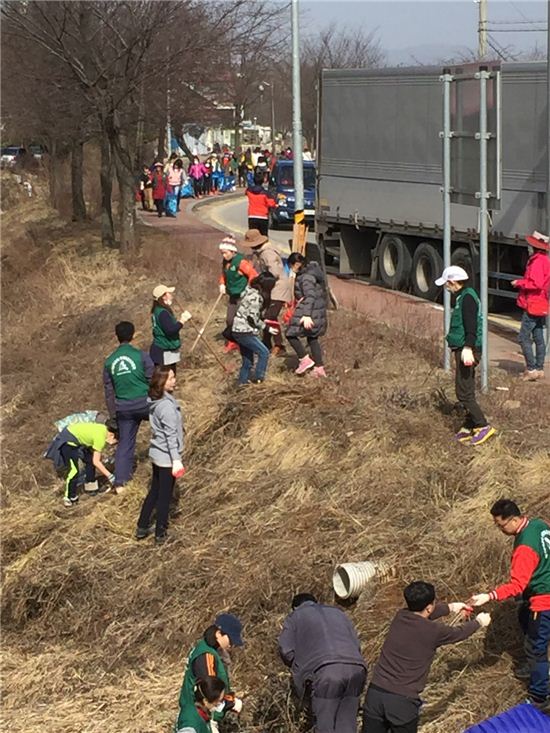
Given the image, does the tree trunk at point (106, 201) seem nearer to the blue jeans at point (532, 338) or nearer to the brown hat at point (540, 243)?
the brown hat at point (540, 243)

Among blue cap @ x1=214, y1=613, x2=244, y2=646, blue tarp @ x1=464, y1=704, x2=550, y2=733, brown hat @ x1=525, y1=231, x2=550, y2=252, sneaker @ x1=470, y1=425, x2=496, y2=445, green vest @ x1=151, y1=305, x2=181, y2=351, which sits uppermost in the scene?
brown hat @ x1=525, y1=231, x2=550, y2=252

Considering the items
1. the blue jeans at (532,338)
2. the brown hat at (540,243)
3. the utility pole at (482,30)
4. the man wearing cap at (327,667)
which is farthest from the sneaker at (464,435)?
the utility pole at (482,30)

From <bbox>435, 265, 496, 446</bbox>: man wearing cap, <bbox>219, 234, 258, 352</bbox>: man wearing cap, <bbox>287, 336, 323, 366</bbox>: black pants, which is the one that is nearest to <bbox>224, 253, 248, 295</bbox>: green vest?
<bbox>219, 234, 258, 352</bbox>: man wearing cap

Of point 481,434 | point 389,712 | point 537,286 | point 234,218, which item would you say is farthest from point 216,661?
point 234,218

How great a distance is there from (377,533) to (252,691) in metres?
1.73

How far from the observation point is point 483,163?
11.1m

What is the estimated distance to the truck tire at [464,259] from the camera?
16766 mm

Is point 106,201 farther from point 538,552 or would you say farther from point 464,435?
point 538,552

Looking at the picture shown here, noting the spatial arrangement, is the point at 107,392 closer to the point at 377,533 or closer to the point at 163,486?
the point at 163,486

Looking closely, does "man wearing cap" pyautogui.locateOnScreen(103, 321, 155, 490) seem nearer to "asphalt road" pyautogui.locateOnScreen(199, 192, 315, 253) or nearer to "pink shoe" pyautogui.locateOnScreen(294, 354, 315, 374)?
"pink shoe" pyautogui.locateOnScreen(294, 354, 315, 374)

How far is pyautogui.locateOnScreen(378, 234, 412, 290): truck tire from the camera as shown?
62.6ft

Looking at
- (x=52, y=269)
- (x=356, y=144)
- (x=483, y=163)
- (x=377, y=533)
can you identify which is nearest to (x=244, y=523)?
(x=377, y=533)

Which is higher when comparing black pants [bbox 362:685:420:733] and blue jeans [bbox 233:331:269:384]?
blue jeans [bbox 233:331:269:384]

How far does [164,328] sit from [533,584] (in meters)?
5.74
